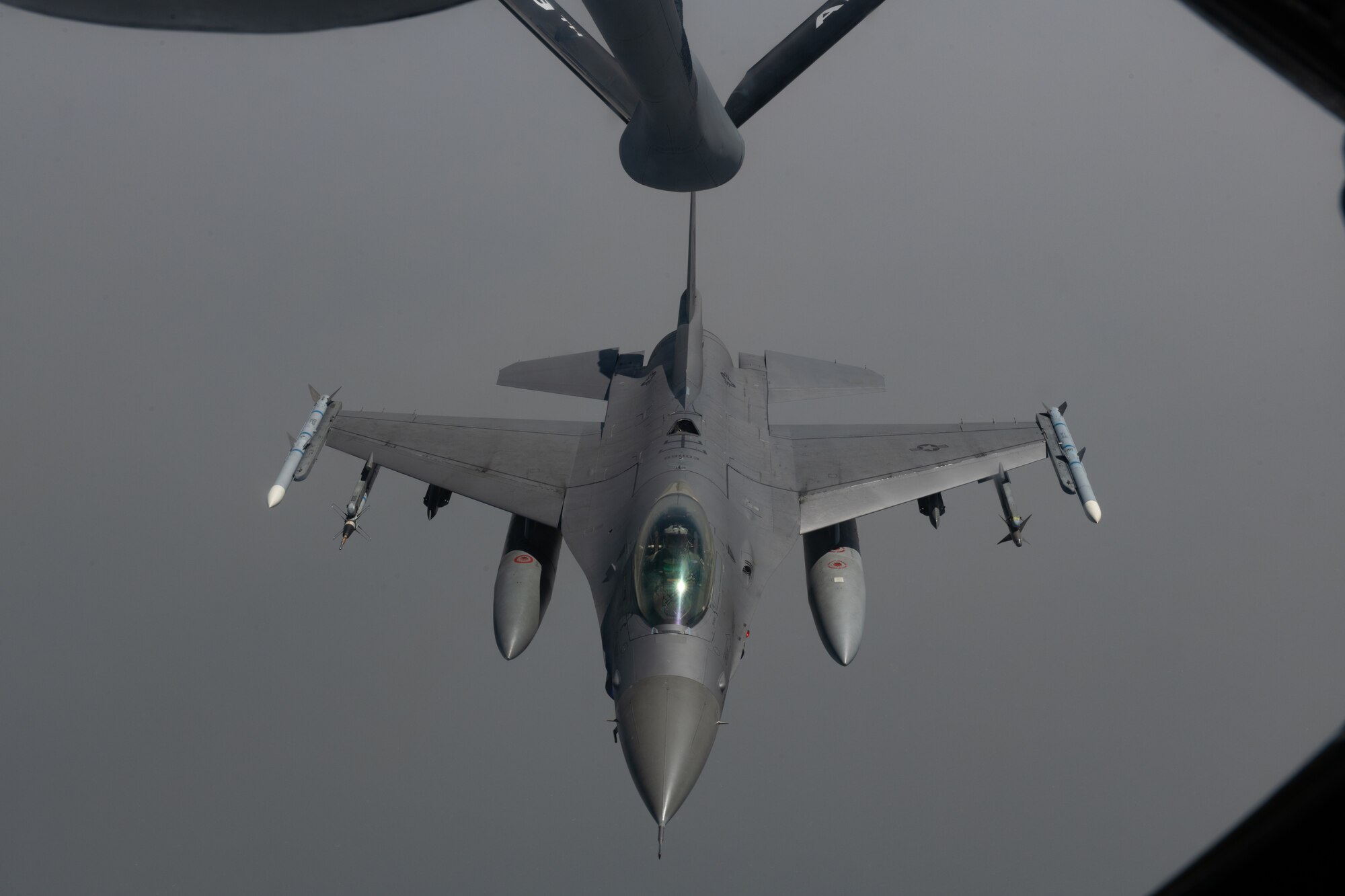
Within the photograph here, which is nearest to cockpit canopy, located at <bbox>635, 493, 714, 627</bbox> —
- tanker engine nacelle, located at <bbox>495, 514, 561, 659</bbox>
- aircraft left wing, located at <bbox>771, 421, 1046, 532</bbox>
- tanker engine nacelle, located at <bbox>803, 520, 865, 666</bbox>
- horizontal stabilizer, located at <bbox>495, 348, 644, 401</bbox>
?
tanker engine nacelle, located at <bbox>803, 520, 865, 666</bbox>

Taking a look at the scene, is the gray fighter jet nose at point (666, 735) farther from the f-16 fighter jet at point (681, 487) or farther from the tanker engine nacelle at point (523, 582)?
the tanker engine nacelle at point (523, 582)

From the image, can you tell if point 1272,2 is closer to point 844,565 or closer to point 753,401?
point 844,565

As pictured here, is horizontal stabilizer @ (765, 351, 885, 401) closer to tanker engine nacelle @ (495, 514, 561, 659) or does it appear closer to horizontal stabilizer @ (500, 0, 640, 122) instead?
tanker engine nacelle @ (495, 514, 561, 659)

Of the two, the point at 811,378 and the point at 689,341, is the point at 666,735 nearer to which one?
the point at 689,341

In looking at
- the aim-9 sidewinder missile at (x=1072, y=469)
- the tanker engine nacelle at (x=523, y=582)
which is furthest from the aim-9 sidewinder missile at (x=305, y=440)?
the aim-9 sidewinder missile at (x=1072, y=469)

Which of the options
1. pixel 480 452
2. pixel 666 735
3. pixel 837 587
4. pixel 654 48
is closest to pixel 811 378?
pixel 837 587

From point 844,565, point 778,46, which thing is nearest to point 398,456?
point 844,565

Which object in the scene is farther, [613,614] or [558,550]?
[558,550]

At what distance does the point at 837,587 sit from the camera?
15328 mm

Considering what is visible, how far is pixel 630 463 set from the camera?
15.8 meters

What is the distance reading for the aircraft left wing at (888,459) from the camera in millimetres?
16266

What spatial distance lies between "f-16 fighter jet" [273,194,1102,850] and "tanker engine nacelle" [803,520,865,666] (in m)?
0.04

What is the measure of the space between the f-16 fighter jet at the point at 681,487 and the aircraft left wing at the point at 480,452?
38 mm

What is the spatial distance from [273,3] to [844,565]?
11.8 metres
